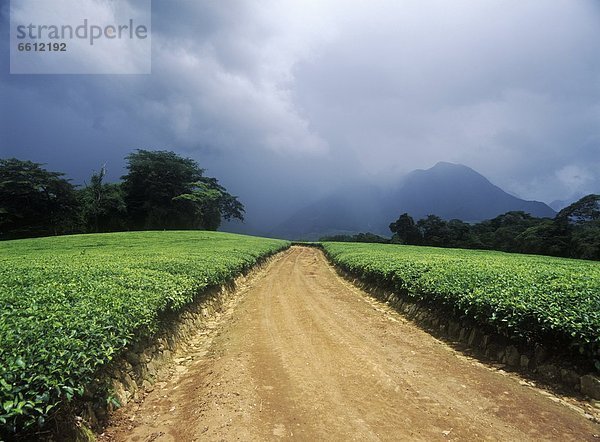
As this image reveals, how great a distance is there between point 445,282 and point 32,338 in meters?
10.4

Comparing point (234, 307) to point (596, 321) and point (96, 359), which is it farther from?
point (596, 321)

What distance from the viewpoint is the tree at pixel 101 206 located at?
63062 millimetres

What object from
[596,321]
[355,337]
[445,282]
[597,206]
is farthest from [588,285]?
[597,206]

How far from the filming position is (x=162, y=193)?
248 feet

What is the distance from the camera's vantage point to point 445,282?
34.6 ft

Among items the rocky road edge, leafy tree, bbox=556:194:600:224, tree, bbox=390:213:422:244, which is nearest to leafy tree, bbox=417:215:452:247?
tree, bbox=390:213:422:244

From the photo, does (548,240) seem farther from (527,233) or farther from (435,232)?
(435,232)

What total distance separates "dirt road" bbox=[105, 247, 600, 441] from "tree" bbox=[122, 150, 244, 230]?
6912 cm

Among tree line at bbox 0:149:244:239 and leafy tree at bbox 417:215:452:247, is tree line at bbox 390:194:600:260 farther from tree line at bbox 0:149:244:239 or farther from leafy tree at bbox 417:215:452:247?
tree line at bbox 0:149:244:239

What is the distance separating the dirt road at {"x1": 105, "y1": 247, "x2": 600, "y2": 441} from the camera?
4676mm

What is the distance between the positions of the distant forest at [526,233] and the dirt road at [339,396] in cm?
5537

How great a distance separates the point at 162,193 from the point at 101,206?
1340cm

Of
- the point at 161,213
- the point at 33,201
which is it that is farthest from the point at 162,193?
the point at 33,201

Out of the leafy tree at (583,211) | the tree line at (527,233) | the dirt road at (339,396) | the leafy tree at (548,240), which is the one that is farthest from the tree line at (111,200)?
the leafy tree at (583,211)
